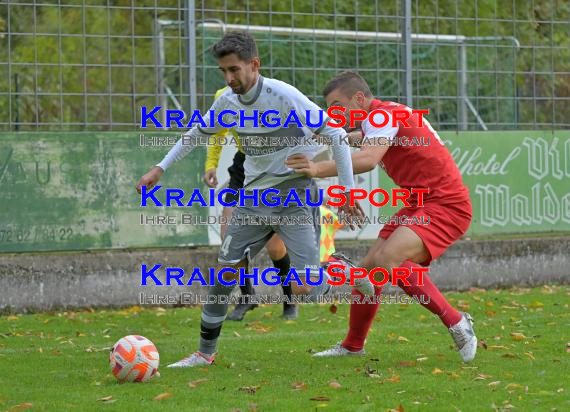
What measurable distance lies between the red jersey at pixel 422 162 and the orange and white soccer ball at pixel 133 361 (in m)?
1.98

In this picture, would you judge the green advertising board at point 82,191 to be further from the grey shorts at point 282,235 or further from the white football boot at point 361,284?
the white football boot at point 361,284

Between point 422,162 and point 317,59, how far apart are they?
191 inches

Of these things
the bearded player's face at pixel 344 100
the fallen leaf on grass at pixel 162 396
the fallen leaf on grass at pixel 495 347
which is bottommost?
the fallen leaf on grass at pixel 495 347

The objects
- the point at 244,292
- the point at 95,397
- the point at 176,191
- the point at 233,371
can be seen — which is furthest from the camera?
the point at 176,191

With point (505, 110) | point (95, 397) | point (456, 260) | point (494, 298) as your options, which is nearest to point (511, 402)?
point (95, 397)

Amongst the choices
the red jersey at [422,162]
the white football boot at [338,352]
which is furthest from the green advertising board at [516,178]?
the white football boot at [338,352]

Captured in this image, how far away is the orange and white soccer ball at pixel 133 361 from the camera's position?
6.89 metres

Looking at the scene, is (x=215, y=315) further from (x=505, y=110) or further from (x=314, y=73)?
(x=505, y=110)

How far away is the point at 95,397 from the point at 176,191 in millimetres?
5388

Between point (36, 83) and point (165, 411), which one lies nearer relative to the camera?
point (165, 411)

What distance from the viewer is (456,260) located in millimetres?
12602

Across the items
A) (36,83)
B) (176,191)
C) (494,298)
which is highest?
(36,83)

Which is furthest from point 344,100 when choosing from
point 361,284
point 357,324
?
point 357,324

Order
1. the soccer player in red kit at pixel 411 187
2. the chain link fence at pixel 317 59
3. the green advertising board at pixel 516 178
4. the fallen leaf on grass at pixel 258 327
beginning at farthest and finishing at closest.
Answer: the green advertising board at pixel 516 178, the chain link fence at pixel 317 59, the fallen leaf on grass at pixel 258 327, the soccer player in red kit at pixel 411 187
